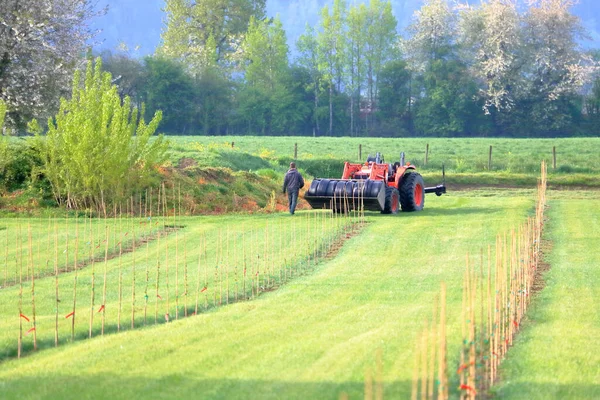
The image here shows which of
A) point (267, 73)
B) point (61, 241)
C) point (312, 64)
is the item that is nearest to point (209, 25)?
point (267, 73)

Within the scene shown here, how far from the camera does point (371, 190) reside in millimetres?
25766

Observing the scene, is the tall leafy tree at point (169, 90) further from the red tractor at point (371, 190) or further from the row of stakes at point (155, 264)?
the red tractor at point (371, 190)

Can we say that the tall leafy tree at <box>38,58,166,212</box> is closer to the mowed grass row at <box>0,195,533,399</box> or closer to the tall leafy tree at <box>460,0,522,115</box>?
the mowed grass row at <box>0,195,533,399</box>

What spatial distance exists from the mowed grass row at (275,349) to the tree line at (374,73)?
62041 millimetres

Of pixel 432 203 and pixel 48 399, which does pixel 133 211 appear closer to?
pixel 432 203

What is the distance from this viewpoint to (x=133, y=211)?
27.8 meters

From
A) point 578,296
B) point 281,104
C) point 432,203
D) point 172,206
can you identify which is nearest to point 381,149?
point 281,104

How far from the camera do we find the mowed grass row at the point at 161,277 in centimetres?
1284

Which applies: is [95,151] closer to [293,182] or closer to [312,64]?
[293,182]

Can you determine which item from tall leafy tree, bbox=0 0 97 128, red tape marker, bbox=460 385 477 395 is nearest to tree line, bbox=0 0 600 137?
tall leafy tree, bbox=0 0 97 128

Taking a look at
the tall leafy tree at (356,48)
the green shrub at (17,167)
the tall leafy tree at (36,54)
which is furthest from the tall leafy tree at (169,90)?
the green shrub at (17,167)

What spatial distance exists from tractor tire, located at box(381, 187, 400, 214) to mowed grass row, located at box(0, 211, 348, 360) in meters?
2.08

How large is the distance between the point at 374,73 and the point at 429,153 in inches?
1257

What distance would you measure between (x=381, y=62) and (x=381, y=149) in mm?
27268
